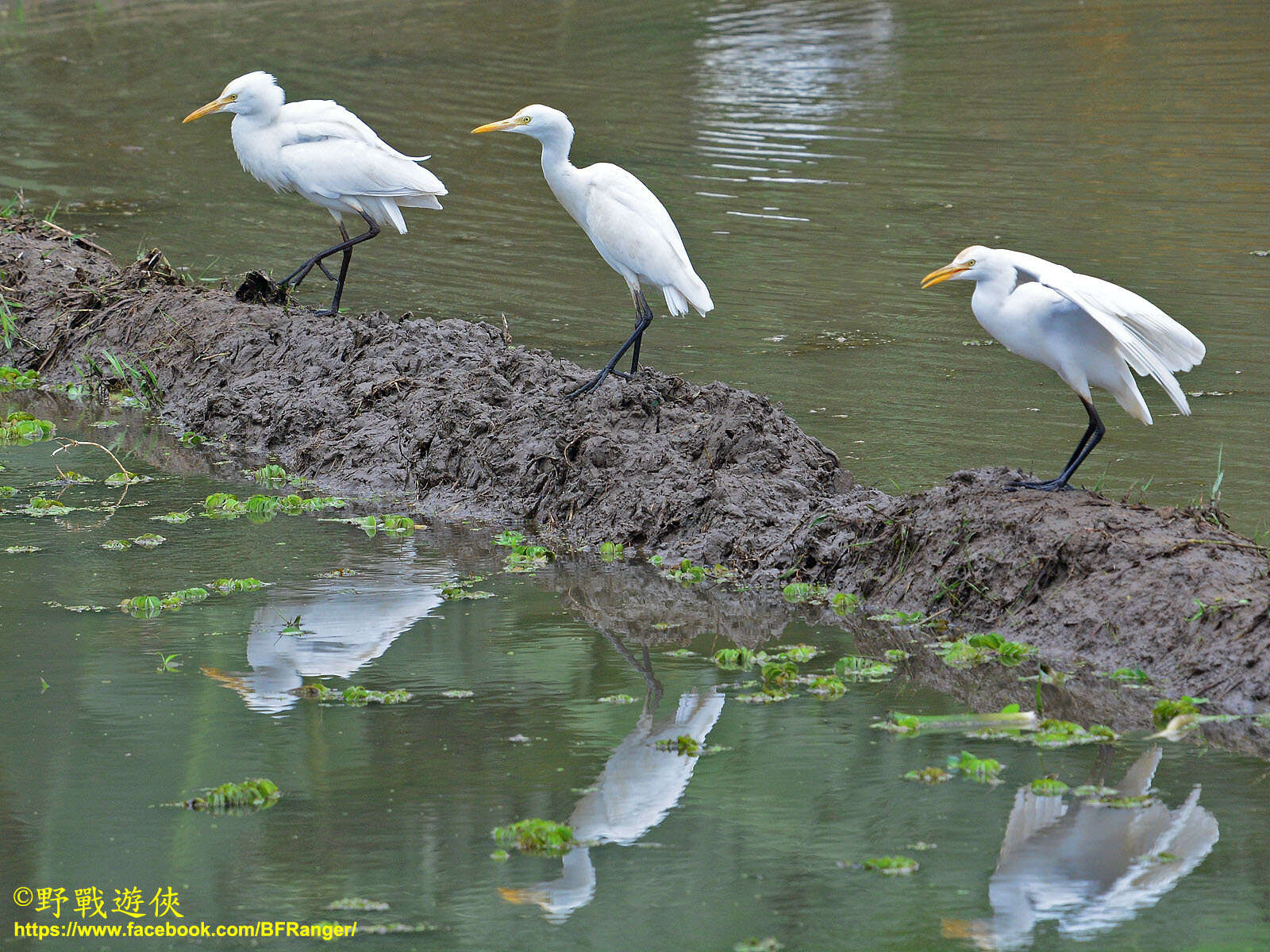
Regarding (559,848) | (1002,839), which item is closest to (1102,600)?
(1002,839)

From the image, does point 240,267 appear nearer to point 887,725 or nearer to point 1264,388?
point 1264,388

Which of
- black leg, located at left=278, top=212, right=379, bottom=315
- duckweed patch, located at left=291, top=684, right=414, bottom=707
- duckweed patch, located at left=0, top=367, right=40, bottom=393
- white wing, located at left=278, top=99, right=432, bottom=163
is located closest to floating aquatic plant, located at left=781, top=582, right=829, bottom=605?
duckweed patch, located at left=291, top=684, right=414, bottom=707

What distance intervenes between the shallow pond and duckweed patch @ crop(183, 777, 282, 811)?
0.05 metres

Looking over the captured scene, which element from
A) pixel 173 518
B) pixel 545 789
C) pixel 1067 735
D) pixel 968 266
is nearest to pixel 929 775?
pixel 1067 735

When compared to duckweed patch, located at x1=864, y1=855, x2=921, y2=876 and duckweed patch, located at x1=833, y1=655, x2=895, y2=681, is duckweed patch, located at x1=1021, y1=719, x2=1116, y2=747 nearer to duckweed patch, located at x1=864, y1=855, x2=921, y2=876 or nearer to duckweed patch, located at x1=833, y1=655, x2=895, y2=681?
duckweed patch, located at x1=833, y1=655, x2=895, y2=681

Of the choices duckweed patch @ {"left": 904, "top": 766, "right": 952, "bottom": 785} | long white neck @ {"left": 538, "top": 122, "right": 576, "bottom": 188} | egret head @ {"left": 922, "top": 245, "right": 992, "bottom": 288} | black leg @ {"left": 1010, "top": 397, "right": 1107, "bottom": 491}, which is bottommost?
duckweed patch @ {"left": 904, "top": 766, "right": 952, "bottom": 785}

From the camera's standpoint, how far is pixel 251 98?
9.16 metres

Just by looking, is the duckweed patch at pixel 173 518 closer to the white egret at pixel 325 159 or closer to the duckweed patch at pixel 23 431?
the duckweed patch at pixel 23 431

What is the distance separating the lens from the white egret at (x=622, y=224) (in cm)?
736

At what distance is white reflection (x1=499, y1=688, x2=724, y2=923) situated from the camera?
12.6 feet

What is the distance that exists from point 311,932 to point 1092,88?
18.5 meters

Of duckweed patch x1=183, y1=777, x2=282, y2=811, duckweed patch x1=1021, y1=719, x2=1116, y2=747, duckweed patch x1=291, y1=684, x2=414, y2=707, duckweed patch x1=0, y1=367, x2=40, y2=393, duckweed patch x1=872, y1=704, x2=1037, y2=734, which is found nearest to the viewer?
duckweed patch x1=183, y1=777, x2=282, y2=811

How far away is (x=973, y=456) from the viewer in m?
7.80

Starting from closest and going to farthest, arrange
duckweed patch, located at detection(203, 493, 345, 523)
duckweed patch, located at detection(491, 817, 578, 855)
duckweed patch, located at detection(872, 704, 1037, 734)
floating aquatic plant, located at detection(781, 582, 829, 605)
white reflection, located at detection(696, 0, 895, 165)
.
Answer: duckweed patch, located at detection(491, 817, 578, 855), duckweed patch, located at detection(872, 704, 1037, 734), floating aquatic plant, located at detection(781, 582, 829, 605), duckweed patch, located at detection(203, 493, 345, 523), white reflection, located at detection(696, 0, 895, 165)
